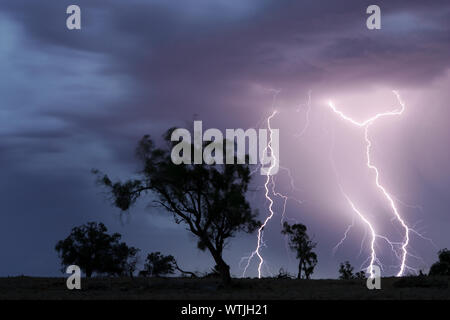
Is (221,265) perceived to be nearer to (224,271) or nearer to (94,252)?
(224,271)

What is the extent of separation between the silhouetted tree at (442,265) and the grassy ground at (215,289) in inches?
680

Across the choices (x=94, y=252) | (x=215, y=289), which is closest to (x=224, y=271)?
(x=215, y=289)

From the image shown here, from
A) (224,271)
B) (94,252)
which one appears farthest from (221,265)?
(94,252)

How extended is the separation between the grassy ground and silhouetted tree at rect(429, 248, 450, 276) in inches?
680

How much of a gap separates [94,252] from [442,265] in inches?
1135

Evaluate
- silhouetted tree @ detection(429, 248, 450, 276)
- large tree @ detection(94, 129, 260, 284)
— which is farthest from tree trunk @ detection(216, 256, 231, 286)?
silhouetted tree @ detection(429, 248, 450, 276)

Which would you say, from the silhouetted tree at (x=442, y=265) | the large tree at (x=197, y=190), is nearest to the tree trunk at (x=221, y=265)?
the large tree at (x=197, y=190)

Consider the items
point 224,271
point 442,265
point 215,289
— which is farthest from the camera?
point 442,265

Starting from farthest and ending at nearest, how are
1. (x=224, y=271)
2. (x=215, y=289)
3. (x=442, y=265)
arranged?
(x=442, y=265)
(x=224, y=271)
(x=215, y=289)

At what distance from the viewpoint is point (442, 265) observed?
53656mm

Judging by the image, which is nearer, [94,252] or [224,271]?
[224,271]

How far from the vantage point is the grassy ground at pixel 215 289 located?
2762 centimetres

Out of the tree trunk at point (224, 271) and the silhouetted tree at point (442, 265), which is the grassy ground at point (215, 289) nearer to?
the tree trunk at point (224, 271)

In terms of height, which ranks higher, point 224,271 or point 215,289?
point 224,271
